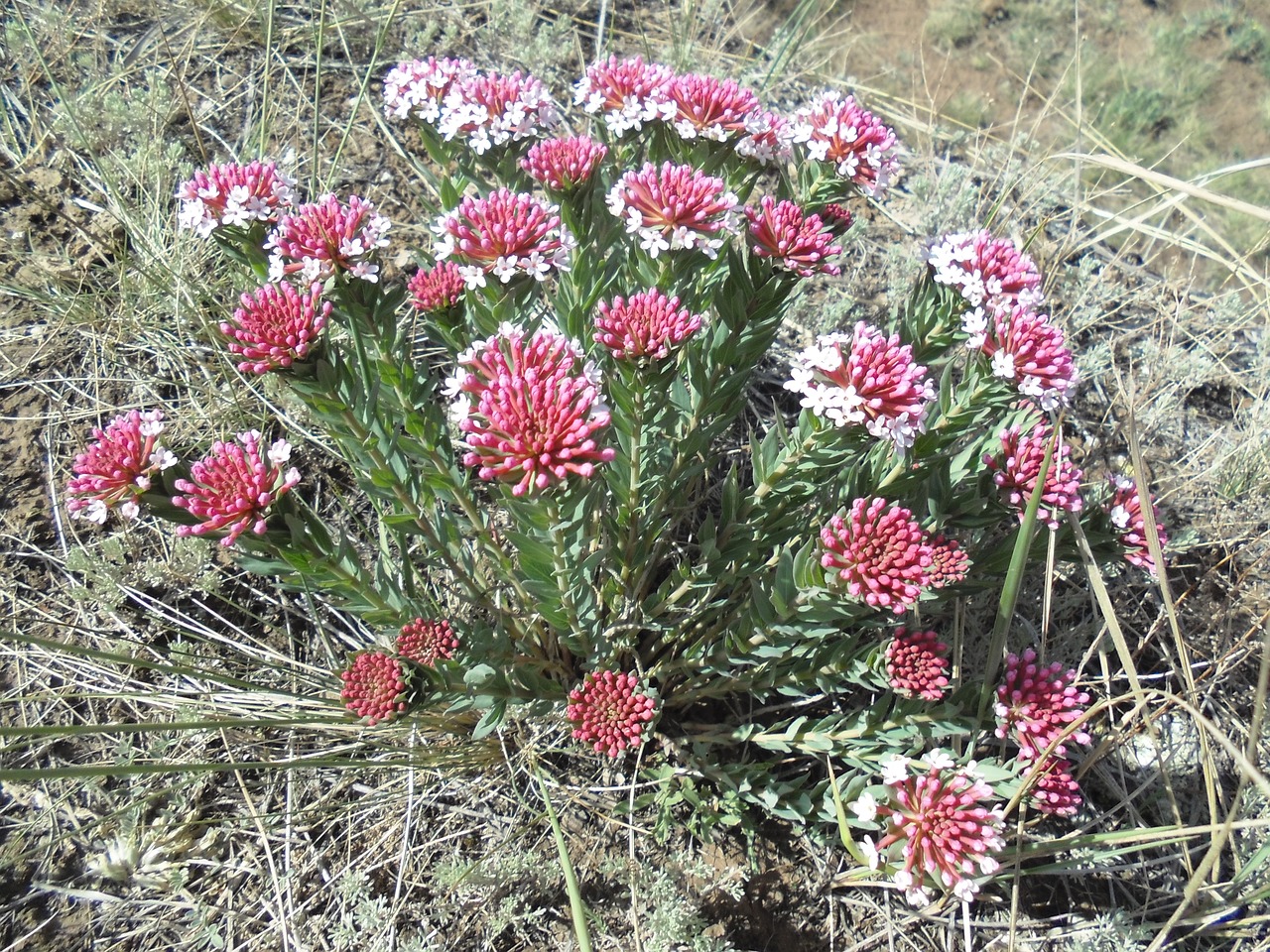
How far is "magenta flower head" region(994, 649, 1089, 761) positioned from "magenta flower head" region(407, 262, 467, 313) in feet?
8.28

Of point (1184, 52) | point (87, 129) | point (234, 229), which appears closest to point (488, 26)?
point (87, 129)

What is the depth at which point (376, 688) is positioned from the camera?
2.61 metres

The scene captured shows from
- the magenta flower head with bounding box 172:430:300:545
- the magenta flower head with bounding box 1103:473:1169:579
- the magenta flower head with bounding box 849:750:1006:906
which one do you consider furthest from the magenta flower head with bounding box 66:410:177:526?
the magenta flower head with bounding box 1103:473:1169:579

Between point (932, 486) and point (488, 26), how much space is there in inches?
205

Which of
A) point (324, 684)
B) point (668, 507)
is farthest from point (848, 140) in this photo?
point (324, 684)

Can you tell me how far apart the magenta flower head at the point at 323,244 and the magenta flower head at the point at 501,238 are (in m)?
0.28

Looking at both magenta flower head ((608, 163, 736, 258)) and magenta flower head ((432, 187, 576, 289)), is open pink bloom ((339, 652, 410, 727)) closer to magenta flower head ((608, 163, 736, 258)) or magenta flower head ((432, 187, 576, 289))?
magenta flower head ((432, 187, 576, 289))

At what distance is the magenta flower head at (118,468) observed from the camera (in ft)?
8.36

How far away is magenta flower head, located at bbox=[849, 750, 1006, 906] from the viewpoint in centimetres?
254

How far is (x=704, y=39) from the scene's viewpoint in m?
6.84

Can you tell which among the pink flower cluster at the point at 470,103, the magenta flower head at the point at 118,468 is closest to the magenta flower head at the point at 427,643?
the magenta flower head at the point at 118,468

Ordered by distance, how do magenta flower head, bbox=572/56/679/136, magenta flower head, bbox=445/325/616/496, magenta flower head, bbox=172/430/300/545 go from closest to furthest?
magenta flower head, bbox=445/325/616/496 < magenta flower head, bbox=172/430/300/545 < magenta flower head, bbox=572/56/679/136

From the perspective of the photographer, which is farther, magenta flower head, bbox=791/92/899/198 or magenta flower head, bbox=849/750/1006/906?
magenta flower head, bbox=791/92/899/198

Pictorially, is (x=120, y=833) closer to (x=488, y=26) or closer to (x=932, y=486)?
(x=932, y=486)
